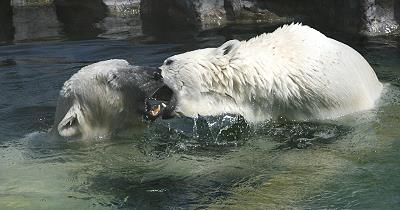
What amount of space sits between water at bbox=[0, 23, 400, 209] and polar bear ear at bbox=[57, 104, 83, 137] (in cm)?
12

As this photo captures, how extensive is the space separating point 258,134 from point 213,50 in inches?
29.6

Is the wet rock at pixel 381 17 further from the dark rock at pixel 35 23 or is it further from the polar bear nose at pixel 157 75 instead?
the polar bear nose at pixel 157 75

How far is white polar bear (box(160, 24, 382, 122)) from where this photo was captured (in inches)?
200

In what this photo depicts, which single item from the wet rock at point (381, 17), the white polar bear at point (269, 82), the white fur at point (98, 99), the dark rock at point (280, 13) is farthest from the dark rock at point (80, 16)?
the white polar bear at point (269, 82)

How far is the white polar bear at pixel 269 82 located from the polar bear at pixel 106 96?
0.21m

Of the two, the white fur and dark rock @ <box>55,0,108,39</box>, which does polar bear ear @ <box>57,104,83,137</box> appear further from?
dark rock @ <box>55,0,108,39</box>

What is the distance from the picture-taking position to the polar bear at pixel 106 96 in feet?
16.9

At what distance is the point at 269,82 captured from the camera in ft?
16.7

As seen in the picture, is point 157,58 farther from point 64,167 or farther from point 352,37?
point 64,167

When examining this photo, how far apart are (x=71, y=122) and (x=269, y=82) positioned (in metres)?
1.57

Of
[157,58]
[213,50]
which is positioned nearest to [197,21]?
[157,58]

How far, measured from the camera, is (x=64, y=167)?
16.1 ft

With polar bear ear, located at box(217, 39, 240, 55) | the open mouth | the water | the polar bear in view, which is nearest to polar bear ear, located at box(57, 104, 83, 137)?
the polar bear

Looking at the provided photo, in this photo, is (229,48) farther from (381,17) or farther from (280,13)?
(280,13)
